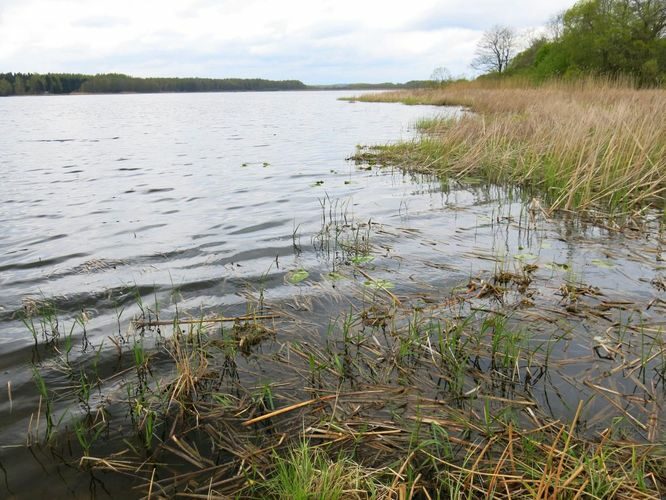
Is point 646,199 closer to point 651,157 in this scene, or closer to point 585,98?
point 651,157

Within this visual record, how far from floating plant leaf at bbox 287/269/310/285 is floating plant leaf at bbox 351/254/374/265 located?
0.69 meters

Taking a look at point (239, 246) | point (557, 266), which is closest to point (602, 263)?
point (557, 266)

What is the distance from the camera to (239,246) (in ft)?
21.6

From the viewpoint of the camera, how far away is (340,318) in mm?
4238

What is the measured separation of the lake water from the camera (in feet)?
14.1

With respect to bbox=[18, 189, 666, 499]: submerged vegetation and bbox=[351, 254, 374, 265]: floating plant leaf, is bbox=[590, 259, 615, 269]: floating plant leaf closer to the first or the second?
bbox=[18, 189, 666, 499]: submerged vegetation

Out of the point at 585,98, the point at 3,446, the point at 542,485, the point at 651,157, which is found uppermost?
the point at 585,98

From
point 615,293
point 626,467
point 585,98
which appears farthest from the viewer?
point 585,98

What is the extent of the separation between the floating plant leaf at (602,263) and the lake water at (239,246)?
3cm

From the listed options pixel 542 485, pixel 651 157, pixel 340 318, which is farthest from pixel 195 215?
pixel 651 157

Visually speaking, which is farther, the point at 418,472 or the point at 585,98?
the point at 585,98

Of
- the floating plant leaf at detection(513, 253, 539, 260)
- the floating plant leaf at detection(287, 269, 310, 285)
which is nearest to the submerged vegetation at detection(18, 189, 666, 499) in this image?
the floating plant leaf at detection(287, 269, 310, 285)

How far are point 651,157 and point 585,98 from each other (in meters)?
10.3

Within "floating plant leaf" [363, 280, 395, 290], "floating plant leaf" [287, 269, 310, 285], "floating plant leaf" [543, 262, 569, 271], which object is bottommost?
"floating plant leaf" [287, 269, 310, 285]
